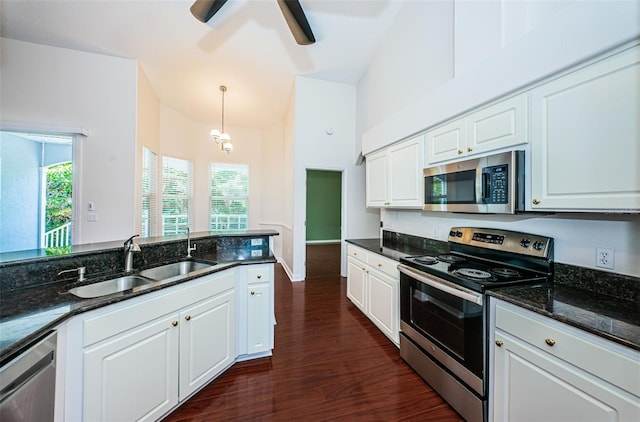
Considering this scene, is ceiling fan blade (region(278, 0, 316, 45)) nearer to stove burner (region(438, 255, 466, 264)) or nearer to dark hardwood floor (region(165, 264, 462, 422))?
stove burner (region(438, 255, 466, 264))

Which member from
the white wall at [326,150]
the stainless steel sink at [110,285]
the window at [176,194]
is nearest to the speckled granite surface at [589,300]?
the stainless steel sink at [110,285]

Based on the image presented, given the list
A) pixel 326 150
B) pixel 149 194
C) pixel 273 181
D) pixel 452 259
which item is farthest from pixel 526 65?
pixel 149 194

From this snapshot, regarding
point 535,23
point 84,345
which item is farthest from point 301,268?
Result: point 535,23

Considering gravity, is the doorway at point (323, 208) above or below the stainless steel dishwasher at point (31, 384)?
above

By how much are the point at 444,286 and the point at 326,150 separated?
343 centimetres

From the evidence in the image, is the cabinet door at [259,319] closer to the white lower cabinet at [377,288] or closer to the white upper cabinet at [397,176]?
the white lower cabinet at [377,288]

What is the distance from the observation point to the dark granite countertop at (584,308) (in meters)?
0.95

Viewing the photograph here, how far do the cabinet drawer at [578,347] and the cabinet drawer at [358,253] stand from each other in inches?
63.9

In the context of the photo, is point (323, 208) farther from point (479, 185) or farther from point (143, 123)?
point (479, 185)

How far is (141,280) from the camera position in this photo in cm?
171

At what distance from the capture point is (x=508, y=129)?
1.61m

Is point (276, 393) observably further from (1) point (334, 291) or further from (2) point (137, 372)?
(1) point (334, 291)

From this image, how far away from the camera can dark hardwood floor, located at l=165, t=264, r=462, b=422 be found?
5.26 ft

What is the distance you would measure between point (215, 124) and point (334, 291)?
505 centimetres
